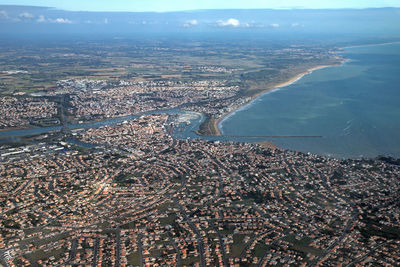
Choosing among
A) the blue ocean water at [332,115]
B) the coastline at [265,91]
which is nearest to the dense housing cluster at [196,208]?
the blue ocean water at [332,115]

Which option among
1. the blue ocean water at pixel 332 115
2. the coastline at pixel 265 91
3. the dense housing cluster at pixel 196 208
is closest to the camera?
the dense housing cluster at pixel 196 208

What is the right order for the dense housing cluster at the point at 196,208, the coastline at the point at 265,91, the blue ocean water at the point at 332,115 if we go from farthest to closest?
1. the coastline at the point at 265,91
2. the blue ocean water at the point at 332,115
3. the dense housing cluster at the point at 196,208

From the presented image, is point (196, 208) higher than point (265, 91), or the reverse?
point (265, 91)

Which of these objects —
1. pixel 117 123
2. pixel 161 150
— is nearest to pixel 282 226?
pixel 161 150

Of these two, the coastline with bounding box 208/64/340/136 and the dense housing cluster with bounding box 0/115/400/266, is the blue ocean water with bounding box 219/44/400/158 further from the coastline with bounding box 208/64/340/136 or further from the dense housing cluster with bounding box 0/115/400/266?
the dense housing cluster with bounding box 0/115/400/266

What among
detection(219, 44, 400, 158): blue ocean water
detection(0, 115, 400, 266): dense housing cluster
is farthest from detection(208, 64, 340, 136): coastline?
detection(0, 115, 400, 266): dense housing cluster

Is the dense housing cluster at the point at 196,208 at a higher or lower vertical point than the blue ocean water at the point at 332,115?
lower

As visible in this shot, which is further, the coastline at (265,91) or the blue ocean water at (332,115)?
the coastline at (265,91)

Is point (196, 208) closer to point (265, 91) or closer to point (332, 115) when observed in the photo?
point (332, 115)

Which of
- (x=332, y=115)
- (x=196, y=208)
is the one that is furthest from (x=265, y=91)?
(x=196, y=208)

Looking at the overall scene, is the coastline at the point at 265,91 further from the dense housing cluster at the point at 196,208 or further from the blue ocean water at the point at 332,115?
the dense housing cluster at the point at 196,208
